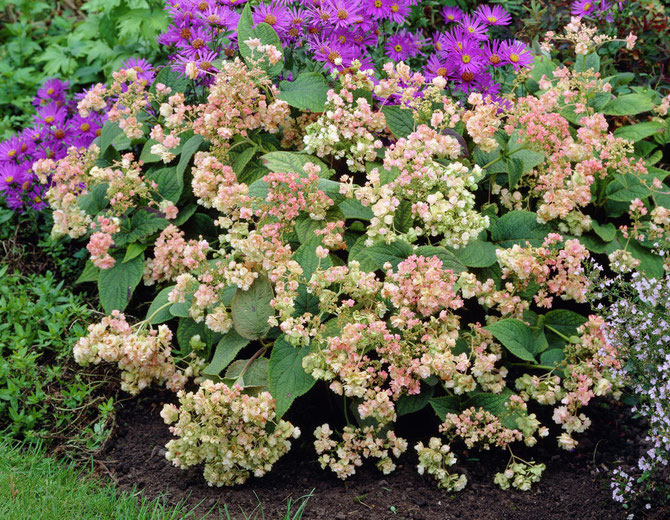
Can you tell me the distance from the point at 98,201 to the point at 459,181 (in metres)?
1.75

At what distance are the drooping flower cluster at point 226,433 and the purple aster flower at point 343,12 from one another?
1.82m

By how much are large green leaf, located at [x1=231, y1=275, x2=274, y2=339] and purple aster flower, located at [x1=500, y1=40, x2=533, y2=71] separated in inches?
67.6

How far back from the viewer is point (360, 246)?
2820 mm

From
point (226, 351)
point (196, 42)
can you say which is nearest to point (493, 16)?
point (196, 42)

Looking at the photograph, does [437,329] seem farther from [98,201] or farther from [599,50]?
A: [599,50]

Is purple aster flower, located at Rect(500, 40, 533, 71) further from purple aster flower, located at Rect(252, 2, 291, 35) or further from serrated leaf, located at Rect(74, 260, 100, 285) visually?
serrated leaf, located at Rect(74, 260, 100, 285)

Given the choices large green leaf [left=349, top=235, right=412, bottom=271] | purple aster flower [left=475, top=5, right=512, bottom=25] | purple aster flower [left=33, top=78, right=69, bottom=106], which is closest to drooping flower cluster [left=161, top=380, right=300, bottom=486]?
large green leaf [left=349, top=235, right=412, bottom=271]

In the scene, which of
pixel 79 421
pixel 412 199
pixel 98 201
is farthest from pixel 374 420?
pixel 98 201

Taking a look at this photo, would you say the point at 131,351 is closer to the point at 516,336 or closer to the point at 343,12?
the point at 516,336

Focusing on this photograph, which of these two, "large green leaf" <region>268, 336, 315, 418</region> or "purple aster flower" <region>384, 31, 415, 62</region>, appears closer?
"large green leaf" <region>268, 336, 315, 418</region>

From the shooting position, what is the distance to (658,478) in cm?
257

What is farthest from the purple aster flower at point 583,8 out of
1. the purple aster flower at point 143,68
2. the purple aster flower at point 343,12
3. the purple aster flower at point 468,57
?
the purple aster flower at point 143,68

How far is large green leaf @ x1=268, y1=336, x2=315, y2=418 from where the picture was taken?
251 cm

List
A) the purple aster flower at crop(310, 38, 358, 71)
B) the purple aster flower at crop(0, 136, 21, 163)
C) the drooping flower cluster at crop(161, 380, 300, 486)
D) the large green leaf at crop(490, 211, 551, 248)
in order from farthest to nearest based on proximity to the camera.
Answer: the purple aster flower at crop(0, 136, 21, 163) → the purple aster flower at crop(310, 38, 358, 71) → the large green leaf at crop(490, 211, 551, 248) → the drooping flower cluster at crop(161, 380, 300, 486)
